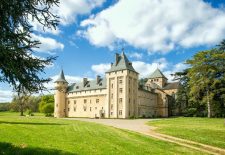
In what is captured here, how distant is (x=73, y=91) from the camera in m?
76.8

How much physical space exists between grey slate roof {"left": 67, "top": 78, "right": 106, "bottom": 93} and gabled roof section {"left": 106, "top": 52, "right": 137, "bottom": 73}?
6214 mm

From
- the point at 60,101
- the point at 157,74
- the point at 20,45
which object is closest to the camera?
the point at 20,45

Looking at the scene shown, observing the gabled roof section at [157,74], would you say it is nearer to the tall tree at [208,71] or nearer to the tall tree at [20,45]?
the tall tree at [208,71]

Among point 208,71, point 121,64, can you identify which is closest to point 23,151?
point 208,71

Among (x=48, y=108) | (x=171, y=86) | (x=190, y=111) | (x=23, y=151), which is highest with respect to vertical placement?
(x=171, y=86)

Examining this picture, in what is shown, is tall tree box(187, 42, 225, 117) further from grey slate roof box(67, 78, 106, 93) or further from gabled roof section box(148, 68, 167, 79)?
gabled roof section box(148, 68, 167, 79)

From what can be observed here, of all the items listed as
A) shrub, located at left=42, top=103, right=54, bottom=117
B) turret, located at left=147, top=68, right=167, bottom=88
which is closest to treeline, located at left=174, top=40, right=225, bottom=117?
turret, located at left=147, top=68, right=167, bottom=88

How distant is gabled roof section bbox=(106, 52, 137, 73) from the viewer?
63.7 m

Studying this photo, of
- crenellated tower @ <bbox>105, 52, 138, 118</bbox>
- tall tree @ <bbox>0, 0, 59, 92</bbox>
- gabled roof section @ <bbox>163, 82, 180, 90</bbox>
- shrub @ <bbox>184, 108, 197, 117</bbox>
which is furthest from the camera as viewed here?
gabled roof section @ <bbox>163, 82, 180, 90</bbox>

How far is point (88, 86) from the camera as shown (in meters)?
73.6

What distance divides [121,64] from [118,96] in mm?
7337

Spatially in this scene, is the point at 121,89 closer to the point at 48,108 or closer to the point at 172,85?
the point at 172,85

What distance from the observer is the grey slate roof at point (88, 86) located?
2771 inches

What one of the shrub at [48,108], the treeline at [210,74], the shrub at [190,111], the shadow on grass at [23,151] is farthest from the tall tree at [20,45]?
the shrub at [48,108]
